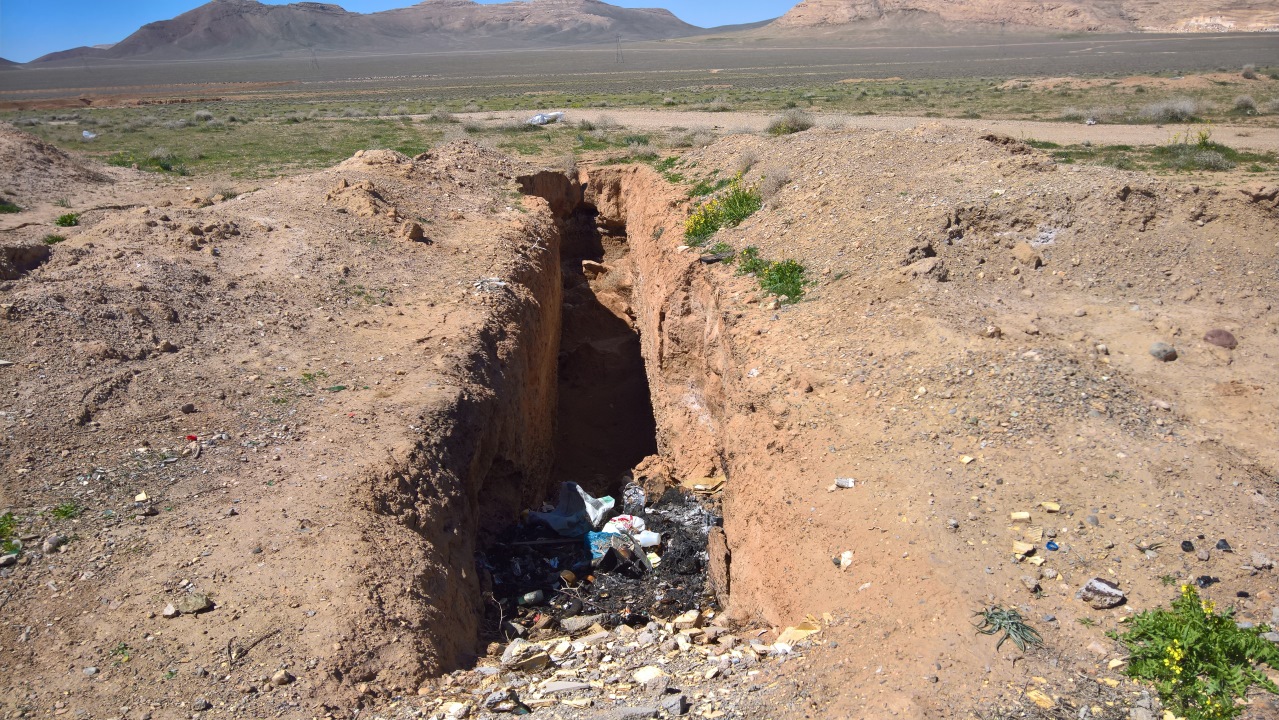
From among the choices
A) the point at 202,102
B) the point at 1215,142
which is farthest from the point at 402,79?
the point at 1215,142

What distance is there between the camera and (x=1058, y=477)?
17.4 feet

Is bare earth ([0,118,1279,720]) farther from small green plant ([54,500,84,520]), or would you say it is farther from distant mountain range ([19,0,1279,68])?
distant mountain range ([19,0,1279,68])

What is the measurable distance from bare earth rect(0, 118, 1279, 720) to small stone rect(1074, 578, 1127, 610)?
0.05m

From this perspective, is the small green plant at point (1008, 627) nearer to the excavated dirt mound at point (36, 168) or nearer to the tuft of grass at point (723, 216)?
the tuft of grass at point (723, 216)

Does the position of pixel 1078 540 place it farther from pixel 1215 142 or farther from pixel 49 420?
pixel 1215 142

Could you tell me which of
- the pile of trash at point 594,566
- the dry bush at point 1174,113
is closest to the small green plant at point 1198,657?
the pile of trash at point 594,566

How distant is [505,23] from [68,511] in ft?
565

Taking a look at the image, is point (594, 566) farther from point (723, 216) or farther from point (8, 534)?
point (723, 216)

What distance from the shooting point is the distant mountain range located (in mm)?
101500

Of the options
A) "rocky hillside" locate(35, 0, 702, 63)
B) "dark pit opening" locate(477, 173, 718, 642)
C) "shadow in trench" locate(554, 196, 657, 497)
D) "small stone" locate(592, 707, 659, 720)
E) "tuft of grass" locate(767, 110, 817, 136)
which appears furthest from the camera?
"rocky hillside" locate(35, 0, 702, 63)

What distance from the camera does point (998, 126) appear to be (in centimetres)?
2328

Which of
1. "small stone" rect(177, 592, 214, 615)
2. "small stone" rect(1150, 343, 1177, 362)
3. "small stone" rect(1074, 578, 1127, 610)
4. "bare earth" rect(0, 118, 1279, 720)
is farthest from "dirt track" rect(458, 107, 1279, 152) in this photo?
"small stone" rect(177, 592, 214, 615)

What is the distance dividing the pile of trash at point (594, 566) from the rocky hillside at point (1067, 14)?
10027 cm

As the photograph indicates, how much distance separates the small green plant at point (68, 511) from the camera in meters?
5.21
